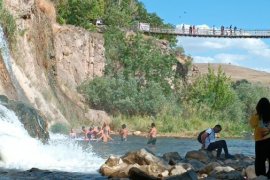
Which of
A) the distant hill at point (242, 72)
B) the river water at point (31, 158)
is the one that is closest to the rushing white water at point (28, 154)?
the river water at point (31, 158)

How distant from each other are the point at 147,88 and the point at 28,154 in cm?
3737

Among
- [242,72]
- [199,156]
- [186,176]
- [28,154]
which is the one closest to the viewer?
[186,176]

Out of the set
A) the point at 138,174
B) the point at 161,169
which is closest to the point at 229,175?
the point at 161,169

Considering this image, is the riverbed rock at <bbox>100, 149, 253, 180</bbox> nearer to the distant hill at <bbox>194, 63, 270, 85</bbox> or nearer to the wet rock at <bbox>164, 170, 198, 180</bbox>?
the wet rock at <bbox>164, 170, 198, 180</bbox>

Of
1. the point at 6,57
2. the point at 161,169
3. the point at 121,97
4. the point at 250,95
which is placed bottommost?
the point at 161,169

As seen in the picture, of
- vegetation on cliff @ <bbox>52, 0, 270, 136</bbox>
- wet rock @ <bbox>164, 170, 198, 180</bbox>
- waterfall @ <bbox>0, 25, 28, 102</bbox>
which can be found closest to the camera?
wet rock @ <bbox>164, 170, 198, 180</bbox>

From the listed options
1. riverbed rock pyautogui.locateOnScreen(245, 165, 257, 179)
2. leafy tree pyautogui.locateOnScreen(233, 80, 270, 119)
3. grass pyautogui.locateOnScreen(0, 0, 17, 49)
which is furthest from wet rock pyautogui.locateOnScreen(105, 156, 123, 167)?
leafy tree pyautogui.locateOnScreen(233, 80, 270, 119)

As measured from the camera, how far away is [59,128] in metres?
36.5

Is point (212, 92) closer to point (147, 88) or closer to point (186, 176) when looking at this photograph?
point (147, 88)

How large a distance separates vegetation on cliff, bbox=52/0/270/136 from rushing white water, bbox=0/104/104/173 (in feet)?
81.3

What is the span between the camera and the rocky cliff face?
3716 cm

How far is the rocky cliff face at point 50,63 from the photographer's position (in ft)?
122

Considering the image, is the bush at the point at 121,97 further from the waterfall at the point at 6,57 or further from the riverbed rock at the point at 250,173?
the riverbed rock at the point at 250,173

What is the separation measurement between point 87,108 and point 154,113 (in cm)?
767
